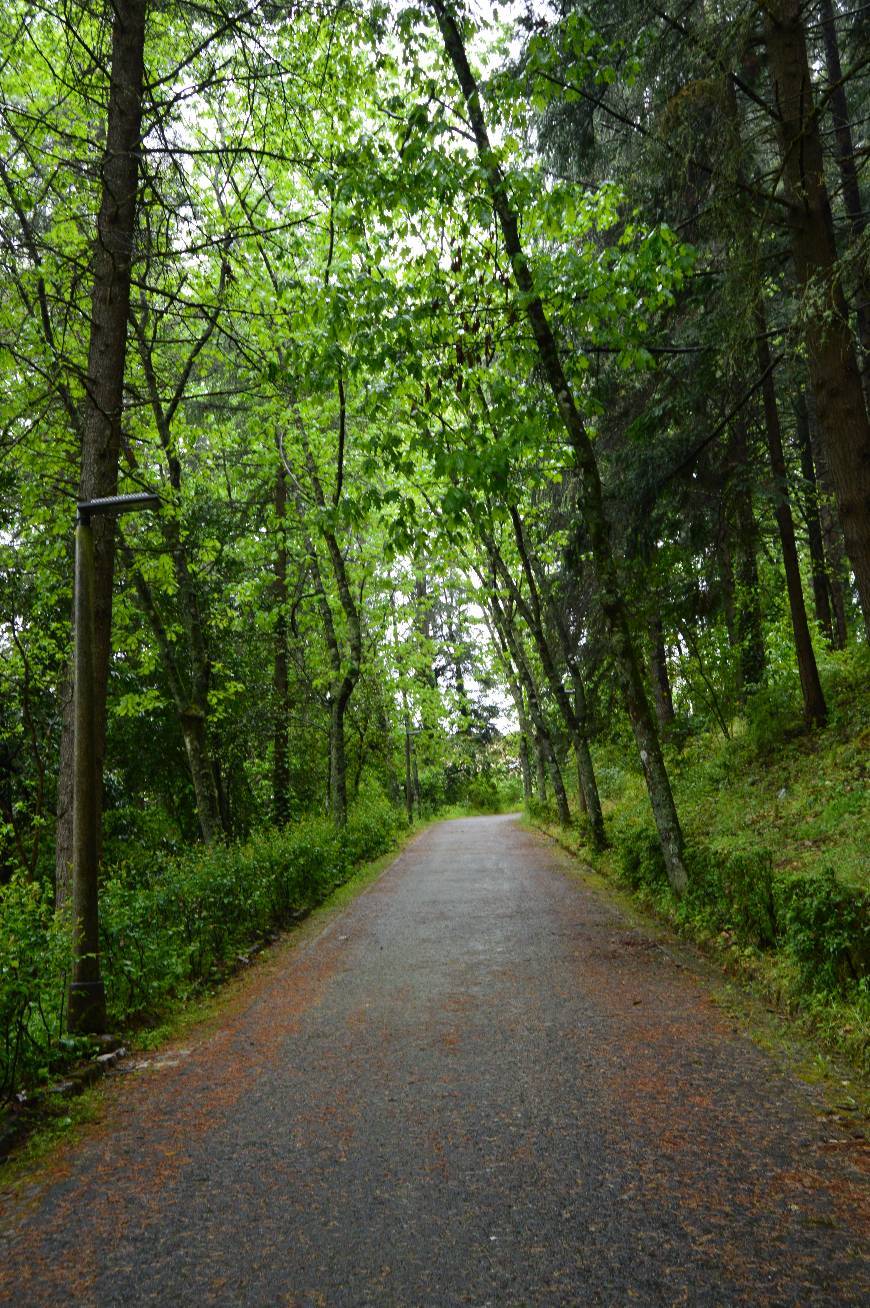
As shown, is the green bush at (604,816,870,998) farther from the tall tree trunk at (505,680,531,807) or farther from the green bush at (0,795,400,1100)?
the tall tree trunk at (505,680,531,807)

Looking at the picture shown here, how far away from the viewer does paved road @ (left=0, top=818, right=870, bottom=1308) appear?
116 inches

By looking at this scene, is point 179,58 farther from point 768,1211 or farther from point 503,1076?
point 768,1211

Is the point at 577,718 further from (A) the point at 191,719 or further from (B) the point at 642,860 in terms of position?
(A) the point at 191,719

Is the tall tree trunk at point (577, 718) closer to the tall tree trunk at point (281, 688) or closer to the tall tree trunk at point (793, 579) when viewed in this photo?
the tall tree trunk at point (793, 579)

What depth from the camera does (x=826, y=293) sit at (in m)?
7.43

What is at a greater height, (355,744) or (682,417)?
(682,417)

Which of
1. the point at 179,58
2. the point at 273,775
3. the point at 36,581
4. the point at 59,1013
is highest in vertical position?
the point at 179,58

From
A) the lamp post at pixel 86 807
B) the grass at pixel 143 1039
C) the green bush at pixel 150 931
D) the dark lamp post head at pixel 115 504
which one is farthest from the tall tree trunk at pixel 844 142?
the grass at pixel 143 1039

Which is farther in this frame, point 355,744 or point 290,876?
point 355,744

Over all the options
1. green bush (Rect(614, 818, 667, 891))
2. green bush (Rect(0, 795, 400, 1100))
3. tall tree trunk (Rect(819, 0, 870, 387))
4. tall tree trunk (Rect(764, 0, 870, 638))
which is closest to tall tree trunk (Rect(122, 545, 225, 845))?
green bush (Rect(0, 795, 400, 1100))

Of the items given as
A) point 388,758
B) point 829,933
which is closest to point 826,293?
point 829,933

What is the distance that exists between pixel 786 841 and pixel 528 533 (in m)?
13.5

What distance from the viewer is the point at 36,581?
13.2 meters

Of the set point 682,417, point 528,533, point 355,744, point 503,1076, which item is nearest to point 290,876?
point 503,1076
